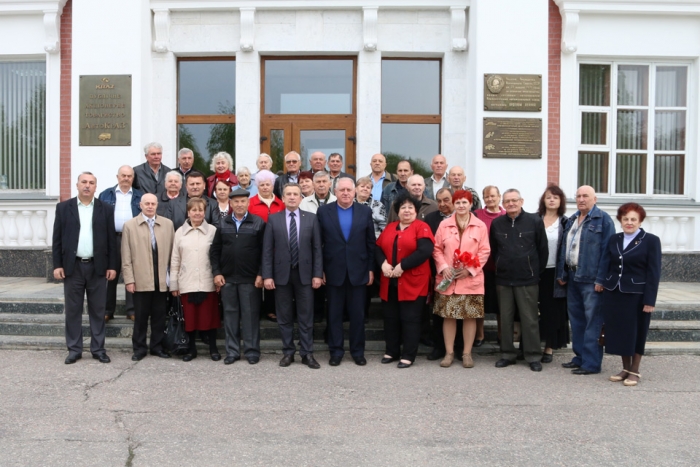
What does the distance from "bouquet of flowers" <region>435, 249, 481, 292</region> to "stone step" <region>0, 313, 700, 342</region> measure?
46.6 inches

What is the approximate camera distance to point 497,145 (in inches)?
380

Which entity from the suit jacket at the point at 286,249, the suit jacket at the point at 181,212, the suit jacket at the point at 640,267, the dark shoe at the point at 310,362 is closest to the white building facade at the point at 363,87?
the suit jacket at the point at 181,212

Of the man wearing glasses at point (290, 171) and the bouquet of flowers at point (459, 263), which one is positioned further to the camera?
the man wearing glasses at point (290, 171)

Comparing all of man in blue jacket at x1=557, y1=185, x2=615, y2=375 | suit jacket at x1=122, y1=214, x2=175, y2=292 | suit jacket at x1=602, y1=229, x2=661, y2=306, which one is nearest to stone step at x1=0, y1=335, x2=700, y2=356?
man in blue jacket at x1=557, y1=185, x2=615, y2=375

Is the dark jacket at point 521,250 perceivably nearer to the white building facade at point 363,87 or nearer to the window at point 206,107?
the white building facade at point 363,87

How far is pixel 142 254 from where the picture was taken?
671cm

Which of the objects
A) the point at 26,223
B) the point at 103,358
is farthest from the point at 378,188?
the point at 26,223

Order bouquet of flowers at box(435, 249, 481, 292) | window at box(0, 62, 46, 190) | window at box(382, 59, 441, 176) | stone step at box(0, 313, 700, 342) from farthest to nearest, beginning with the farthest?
window at box(0, 62, 46, 190), window at box(382, 59, 441, 176), stone step at box(0, 313, 700, 342), bouquet of flowers at box(435, 249, 481, 292)

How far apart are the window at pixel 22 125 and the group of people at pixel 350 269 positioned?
14.9 feet

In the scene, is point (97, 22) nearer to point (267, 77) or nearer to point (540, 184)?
point (267, 77)

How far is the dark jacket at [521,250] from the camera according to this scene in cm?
651

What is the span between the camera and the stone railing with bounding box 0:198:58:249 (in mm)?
10055

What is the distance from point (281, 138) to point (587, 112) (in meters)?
4.75

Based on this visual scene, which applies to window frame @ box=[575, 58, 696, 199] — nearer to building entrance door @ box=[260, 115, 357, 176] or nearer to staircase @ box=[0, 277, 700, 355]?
staircase @ box=[0, 277, 700, 355]
